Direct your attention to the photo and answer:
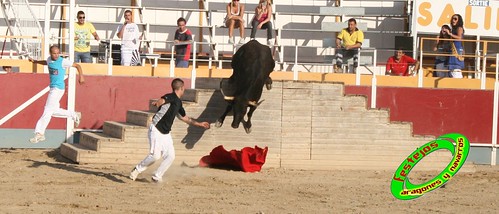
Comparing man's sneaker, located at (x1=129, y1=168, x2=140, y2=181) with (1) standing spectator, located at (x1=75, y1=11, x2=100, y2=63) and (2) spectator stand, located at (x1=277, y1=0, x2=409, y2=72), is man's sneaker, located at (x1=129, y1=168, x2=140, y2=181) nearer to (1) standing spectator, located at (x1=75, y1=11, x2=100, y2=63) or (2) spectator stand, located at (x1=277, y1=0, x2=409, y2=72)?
(1) standing spectator, located at (x1=75, y1=11, x2=100, y2=63)

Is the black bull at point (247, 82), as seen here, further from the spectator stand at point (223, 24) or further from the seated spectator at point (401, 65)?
the spectator stand at point (223, 24)

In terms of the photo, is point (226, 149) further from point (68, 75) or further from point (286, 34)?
point (286, 34)

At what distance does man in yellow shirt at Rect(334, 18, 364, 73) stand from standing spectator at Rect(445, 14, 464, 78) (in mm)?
1793

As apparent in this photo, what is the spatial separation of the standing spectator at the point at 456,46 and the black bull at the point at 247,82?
5241mm

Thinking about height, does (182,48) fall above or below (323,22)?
below

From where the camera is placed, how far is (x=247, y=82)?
59.8 ft

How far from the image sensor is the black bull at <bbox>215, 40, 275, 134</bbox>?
1820cm

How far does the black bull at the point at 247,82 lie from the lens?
1820 cm

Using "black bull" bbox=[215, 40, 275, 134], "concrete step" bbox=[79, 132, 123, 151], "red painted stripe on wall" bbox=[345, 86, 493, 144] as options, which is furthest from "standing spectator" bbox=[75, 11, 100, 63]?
"red painted stripe on wall" bbox=[345, 86, 493, 144]

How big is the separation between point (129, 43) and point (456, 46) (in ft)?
21.3

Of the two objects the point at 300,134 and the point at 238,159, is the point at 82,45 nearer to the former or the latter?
the point at 300,134

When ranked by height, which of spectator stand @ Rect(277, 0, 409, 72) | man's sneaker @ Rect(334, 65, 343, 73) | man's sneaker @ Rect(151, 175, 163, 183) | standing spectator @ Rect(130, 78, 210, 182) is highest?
spectator stand @ Rect(277, 0, 409, 72)

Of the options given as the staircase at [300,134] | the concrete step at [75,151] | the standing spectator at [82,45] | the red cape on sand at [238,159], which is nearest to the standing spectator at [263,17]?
the standing spectator at [82,45]

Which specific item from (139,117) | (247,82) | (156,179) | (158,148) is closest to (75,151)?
(139,117)
